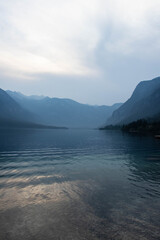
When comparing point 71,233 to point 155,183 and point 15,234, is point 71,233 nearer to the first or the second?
point 15,234

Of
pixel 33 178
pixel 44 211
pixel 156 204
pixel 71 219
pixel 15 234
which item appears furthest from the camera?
pixel 33 178

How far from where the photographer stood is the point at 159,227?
47.6 feet

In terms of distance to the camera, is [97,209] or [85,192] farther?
[85,192]

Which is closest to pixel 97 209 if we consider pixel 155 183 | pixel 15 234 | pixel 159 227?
pixel 159 227

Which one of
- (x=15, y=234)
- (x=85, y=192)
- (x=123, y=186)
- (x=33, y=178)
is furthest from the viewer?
(x=33, y=178)

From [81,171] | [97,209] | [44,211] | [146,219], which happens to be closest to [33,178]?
[81,171]

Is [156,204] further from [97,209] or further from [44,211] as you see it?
[44,211]

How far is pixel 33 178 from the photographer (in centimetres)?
2783

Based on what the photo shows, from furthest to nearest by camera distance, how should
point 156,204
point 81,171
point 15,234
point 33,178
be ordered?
point 81,171 → point 33,178 → point 156,204 → point 15,234

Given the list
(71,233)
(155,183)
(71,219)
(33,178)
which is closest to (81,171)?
(33,178)

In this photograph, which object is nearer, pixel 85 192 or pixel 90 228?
pixel 90 228

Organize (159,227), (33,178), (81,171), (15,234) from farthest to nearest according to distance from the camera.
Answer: (81,171)
(33,178)
(159,227)
(15,234)

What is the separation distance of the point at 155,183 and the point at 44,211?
17571 mm

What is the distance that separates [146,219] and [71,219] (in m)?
6.78
